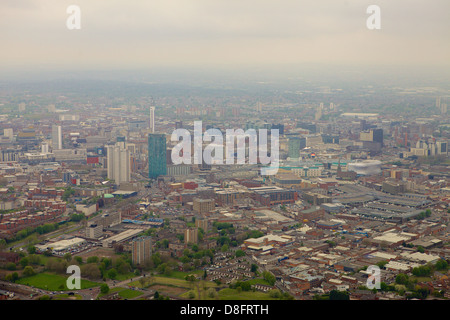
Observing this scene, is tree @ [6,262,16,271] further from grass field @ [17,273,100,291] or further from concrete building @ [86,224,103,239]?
concrete building @ [86,224,103,239]

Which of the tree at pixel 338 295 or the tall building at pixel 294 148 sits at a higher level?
the tall building at pixel 294 148

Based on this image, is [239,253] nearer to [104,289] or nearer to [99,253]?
[99,253]

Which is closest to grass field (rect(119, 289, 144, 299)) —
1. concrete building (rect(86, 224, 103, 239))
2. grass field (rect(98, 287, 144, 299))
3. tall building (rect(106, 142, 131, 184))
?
grass field (rect(98, 287, 144, 299))

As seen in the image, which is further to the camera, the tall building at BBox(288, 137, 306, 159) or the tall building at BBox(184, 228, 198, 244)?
the tall building at BBox(288, 137, 306, 159)

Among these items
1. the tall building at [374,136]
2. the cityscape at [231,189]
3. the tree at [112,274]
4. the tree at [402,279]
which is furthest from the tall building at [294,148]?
the tree at [112,274]

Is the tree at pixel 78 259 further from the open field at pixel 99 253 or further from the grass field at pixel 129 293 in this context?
the grass field at pixel 129 293

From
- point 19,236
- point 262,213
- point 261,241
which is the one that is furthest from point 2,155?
point 261,241
